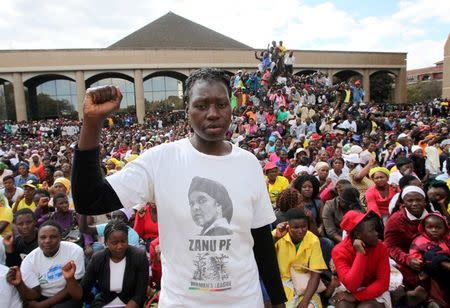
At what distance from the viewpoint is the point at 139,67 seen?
32.9 metres

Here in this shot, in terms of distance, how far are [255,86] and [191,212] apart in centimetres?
1763

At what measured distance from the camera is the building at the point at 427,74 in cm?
6844

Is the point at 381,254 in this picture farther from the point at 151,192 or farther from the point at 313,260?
the point at 151,192

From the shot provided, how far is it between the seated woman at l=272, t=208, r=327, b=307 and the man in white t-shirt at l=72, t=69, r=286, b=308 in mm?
2030

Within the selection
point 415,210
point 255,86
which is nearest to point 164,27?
point 255,86

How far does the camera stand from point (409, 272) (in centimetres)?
362

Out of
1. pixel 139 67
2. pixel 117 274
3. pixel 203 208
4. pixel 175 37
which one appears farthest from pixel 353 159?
pixel 175 37

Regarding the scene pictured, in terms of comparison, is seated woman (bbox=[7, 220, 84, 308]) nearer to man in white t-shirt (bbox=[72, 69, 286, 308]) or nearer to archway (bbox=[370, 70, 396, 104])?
man in white t-shirt (bbox=[72, 69, 286, 308])

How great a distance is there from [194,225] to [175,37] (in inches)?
1685

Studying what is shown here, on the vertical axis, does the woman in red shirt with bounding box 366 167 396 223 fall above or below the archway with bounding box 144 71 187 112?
below

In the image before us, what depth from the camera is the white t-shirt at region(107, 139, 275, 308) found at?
1394mm

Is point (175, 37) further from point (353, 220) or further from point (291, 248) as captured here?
point (353, 220)

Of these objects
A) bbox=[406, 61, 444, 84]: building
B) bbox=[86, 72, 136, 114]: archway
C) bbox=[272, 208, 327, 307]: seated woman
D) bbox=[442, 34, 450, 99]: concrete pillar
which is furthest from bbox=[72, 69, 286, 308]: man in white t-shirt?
bbox=[406, 61, 444, 84]: building

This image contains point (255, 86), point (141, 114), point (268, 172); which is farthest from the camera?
point (141, 114)
